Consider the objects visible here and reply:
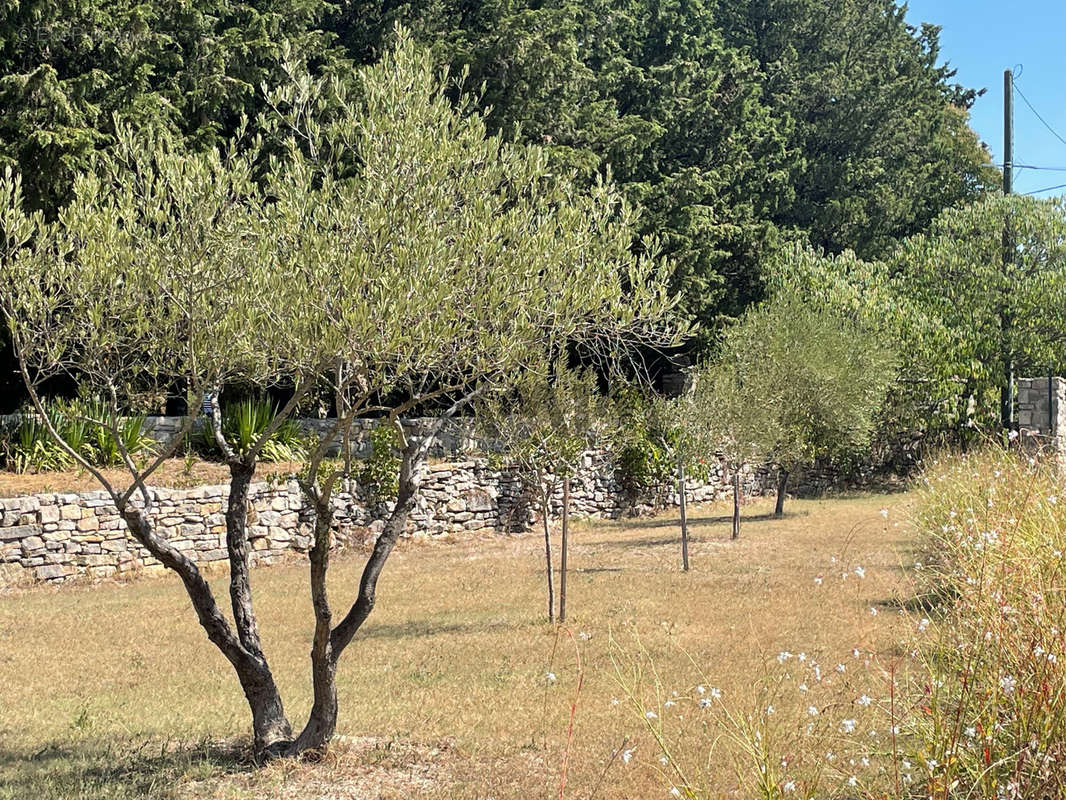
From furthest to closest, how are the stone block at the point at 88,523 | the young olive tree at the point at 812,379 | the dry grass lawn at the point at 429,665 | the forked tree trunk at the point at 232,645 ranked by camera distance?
the young olive tree at the point at 812,379
the stone block at the point at 88,523
the dry grass lawn at the point at 429,665
the forked tree trunk at the point at 232,645

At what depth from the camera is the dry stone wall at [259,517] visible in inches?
623

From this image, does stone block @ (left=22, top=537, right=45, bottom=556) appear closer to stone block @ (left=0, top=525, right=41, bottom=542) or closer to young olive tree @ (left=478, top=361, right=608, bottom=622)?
stone block @ (left=0, top=525, right=41, bottom=542)

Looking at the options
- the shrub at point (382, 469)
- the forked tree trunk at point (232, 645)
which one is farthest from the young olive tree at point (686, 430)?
the forked tree trunk at point (232, 645)

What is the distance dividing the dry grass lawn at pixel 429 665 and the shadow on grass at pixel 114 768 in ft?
0.08

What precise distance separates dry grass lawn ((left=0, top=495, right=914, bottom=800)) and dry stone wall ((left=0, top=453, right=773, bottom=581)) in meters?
0.67

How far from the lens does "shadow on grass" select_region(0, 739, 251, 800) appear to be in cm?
669

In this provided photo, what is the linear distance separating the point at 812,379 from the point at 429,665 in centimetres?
1574

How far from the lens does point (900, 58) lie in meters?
41.8

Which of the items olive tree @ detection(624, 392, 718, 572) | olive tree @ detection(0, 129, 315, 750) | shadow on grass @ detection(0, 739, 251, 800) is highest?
olive tree @ detection(0, 129, 315, 750)

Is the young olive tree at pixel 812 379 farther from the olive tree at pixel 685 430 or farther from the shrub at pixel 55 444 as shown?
the shrub at pixel 55 444

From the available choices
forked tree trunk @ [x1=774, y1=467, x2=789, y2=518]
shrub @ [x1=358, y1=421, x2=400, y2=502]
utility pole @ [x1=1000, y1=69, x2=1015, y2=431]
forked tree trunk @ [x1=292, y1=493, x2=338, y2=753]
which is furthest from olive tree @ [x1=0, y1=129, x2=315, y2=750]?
utility pole @ [x1=1000, y1=69, x2=1015, y2=431]

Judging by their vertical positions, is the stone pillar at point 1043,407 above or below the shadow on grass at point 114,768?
above

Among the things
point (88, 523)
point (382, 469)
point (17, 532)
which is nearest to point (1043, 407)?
point (382, 469)

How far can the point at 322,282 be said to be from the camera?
631 cm
